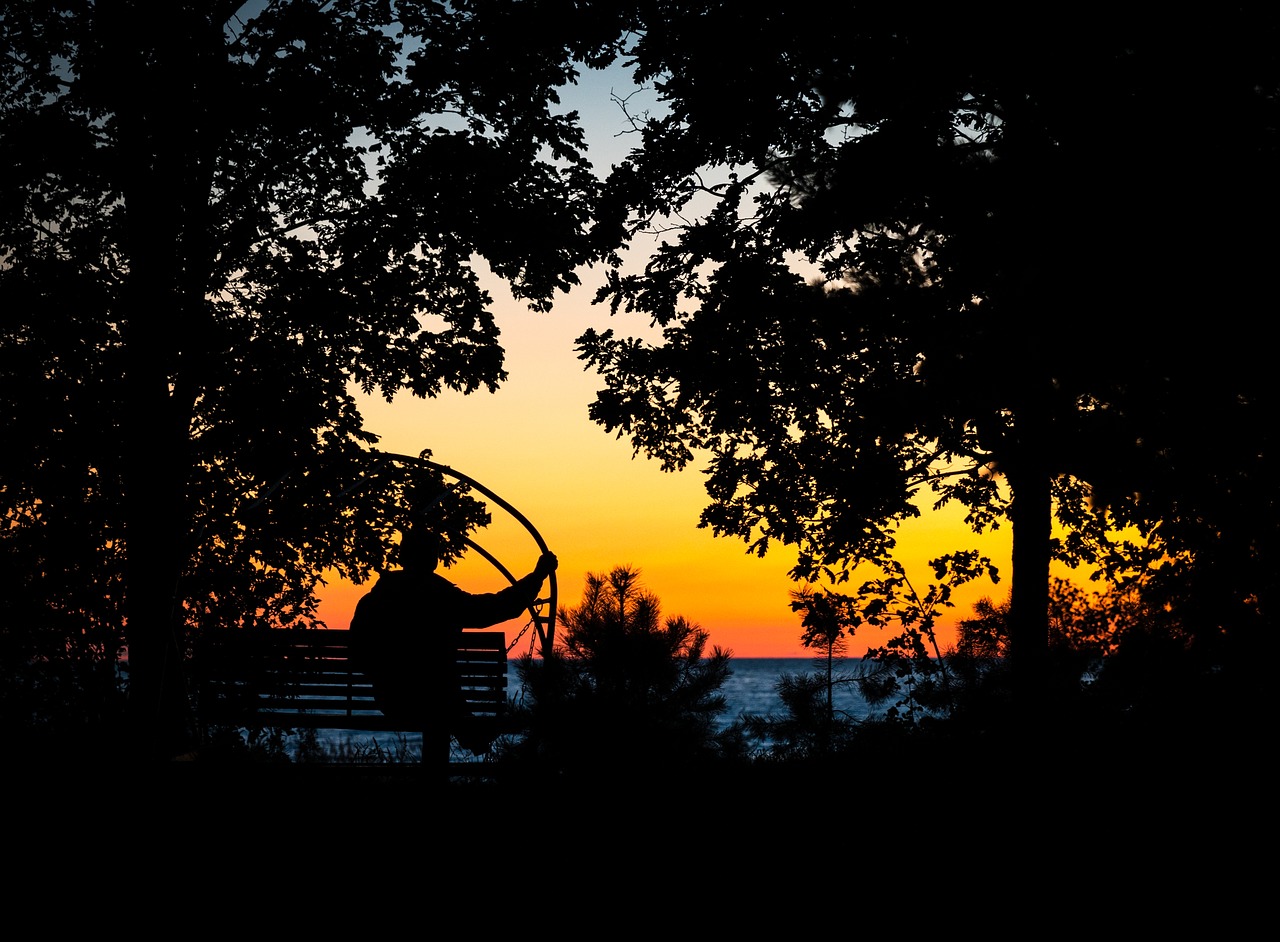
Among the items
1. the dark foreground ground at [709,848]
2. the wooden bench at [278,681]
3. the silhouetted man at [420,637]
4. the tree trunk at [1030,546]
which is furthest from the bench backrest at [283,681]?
the tree trunk at [1030,546]

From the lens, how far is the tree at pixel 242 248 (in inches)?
401

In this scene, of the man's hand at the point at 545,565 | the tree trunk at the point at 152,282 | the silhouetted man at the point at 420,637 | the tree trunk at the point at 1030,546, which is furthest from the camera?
the tree trunk at the point at 152,282

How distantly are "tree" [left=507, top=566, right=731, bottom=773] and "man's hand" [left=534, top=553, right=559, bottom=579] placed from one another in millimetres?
1413

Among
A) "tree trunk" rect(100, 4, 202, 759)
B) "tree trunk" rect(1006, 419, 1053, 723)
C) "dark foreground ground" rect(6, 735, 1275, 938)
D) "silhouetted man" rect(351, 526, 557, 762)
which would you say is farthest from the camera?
"tree trunk" rect(100, 4, 202, 759)

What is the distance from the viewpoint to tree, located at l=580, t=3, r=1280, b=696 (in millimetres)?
6949

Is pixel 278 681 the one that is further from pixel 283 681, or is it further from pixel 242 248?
pixel 242 248

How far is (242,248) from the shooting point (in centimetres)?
1134

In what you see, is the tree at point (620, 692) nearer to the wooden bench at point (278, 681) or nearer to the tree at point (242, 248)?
the wooden bench at point (278, 681)

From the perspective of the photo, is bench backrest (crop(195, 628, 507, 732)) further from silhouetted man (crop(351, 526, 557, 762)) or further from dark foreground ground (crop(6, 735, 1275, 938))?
dark foreground ground (crop(6, 735, 1275, 938))

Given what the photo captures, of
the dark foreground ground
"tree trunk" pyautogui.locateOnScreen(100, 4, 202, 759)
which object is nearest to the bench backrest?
"tree trunk" pyautogui.locateOnScreen(100, 4, 202, 759)

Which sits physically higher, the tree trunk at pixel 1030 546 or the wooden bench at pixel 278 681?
the tree trunk at pixel 1030 546

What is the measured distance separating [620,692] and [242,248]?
349 inches

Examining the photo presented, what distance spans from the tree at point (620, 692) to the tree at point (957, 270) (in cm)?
239

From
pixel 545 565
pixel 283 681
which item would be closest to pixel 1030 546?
pixel 545 565
